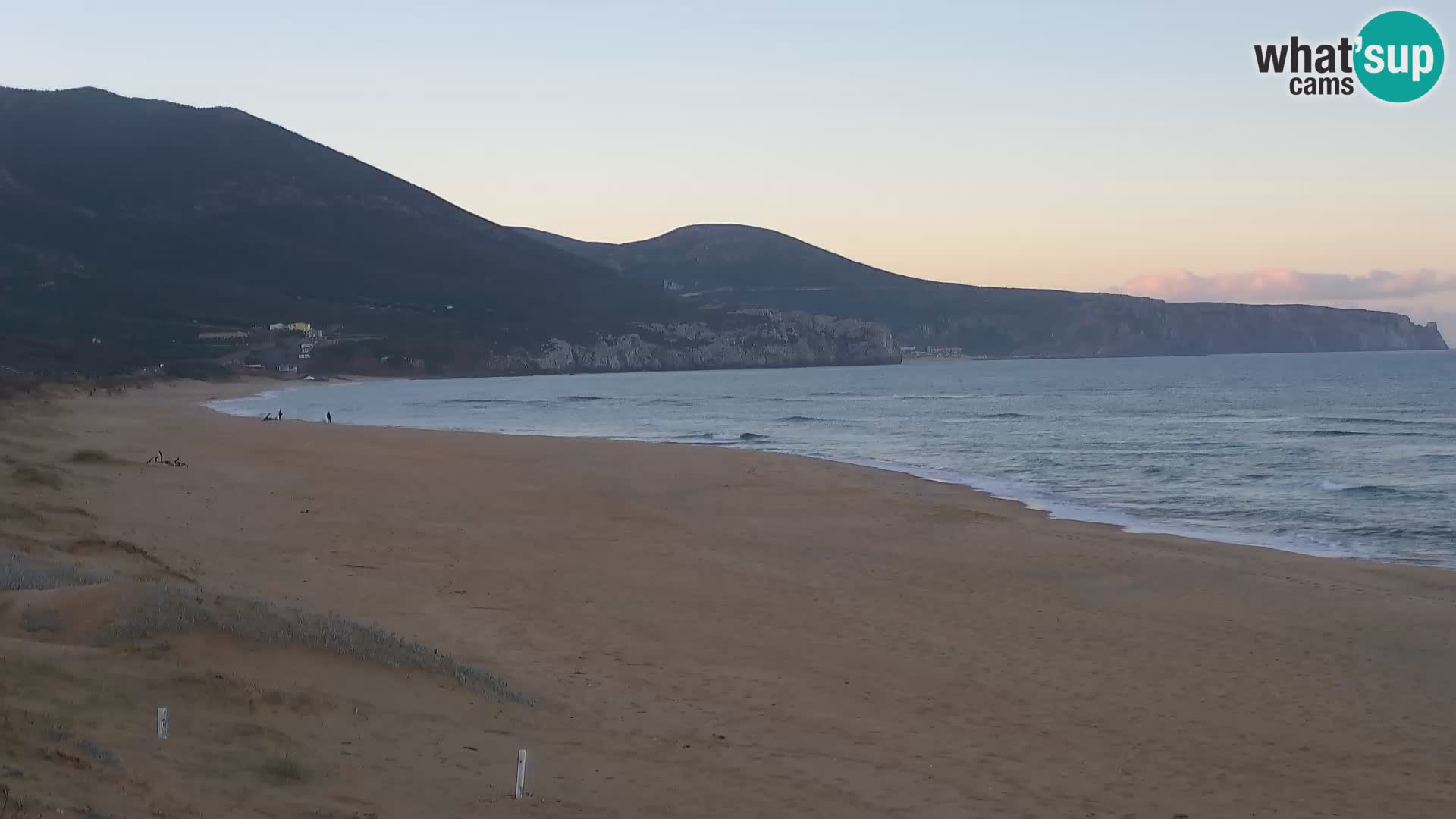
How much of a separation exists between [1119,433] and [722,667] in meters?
43.2

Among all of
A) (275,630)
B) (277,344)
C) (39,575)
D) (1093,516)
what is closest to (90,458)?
(39,575)

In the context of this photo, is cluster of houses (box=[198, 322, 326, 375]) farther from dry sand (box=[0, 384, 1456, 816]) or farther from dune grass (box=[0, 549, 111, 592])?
dune grass (box=[0, 549, 111, 592])

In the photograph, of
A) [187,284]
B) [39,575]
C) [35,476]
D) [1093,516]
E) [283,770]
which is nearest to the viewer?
[283,770]

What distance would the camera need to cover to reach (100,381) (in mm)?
81250

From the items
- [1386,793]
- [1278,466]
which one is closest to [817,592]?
[1386,793]

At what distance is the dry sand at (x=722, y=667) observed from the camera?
23.8ft

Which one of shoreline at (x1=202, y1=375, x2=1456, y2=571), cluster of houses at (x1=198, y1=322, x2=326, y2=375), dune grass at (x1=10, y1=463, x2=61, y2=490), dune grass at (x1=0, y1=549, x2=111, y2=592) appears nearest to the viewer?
dune grass at (x1=0, y1=549, x2=111, y2=592)

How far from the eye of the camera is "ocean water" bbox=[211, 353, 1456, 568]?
1007 inches

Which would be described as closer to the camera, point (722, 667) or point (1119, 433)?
point (722, 667)

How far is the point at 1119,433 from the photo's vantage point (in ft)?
168

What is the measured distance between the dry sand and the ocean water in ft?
17.2

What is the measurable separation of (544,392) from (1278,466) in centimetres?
7906

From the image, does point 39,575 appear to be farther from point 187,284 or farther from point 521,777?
point 187,284

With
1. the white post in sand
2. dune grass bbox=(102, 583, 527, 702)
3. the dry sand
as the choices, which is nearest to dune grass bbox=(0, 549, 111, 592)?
the dry sand
